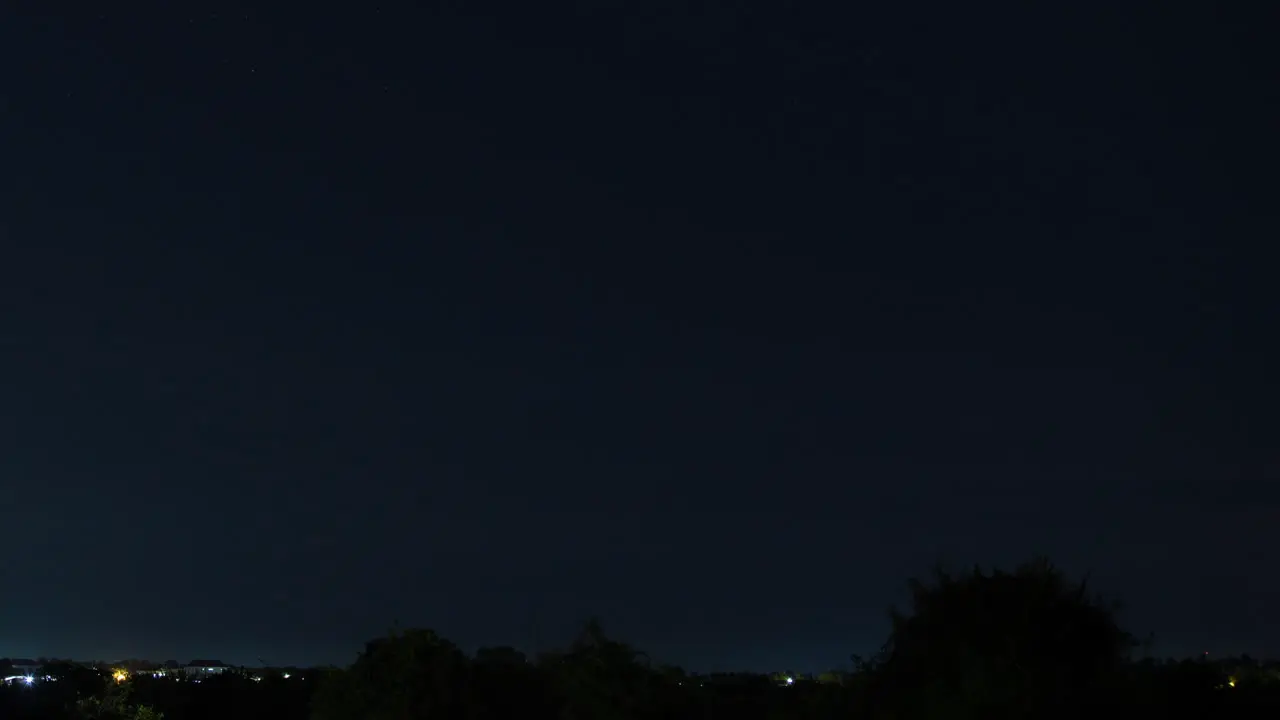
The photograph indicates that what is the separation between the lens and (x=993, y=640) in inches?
1019

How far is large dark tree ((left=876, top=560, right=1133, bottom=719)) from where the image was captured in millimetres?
24031

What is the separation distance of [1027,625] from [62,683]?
221 ft

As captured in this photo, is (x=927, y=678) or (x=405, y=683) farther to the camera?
(x=405, y=683)

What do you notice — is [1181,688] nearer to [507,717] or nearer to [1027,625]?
[1027,625]

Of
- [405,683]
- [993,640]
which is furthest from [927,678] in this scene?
[405,683]

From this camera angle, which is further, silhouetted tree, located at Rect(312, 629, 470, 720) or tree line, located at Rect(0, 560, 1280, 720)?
silhouetted tree, located at Rect(312, 629, 470, 720)

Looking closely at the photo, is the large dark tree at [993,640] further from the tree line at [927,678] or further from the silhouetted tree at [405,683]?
the silhouetted tree at [405,683]

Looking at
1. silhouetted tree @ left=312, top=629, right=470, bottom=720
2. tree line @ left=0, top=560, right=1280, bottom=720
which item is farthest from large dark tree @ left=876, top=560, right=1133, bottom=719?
silhouetted tree @ left=312, top=629, right=470, bottom=720

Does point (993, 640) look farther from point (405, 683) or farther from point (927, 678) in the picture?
point (405, 683)

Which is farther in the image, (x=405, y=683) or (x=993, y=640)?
(x=405, y=683)

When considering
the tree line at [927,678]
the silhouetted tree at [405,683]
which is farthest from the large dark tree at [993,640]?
the silhouetted tree at [405,683]

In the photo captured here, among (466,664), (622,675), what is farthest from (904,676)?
(466,664)

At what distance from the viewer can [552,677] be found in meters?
34.9

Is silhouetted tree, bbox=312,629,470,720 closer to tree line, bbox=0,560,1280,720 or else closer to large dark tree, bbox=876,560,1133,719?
tree line, bbox=0,560,1280,720
